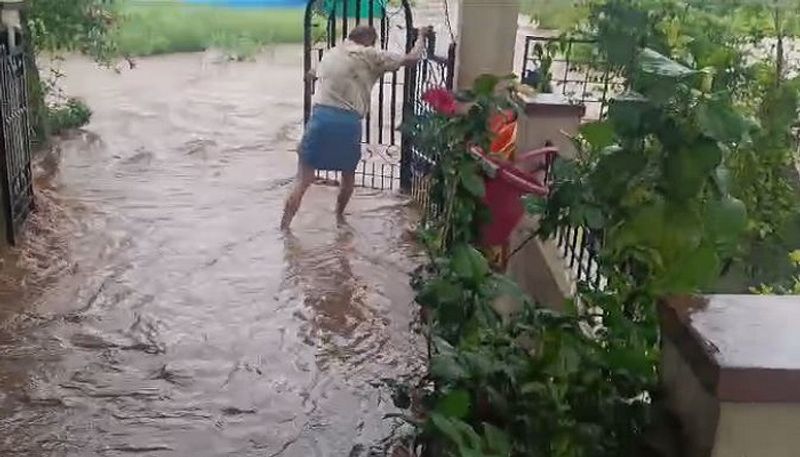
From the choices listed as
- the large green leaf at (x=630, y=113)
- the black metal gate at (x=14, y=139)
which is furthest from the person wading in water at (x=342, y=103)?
the large green leaf at (x=630, y=113)

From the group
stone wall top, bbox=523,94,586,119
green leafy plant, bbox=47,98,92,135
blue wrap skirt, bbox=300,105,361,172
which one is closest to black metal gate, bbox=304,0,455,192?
blue wrap skirt, bbox=300,105,361,172

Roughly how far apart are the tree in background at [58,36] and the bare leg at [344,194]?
2.59m

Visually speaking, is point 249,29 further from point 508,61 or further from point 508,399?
point 508,399

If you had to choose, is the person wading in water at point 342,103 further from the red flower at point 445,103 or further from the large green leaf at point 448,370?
the large green leaf at point 448,370

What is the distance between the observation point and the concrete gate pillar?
17.3ft

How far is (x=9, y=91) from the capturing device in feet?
17.1

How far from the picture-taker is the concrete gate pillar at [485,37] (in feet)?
17.3

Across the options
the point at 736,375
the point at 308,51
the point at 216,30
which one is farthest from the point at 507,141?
the point at 216,30

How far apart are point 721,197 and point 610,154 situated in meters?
0.19

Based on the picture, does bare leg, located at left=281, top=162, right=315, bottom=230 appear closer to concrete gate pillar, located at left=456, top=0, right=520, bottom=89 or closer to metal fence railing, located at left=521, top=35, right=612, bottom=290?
concrete gate pillar, located at left=456, top=0, right=520, bottom=89

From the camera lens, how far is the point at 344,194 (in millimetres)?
5750

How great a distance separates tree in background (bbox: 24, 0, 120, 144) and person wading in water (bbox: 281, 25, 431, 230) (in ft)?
8.07

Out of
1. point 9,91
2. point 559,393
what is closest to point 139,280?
point 9,91

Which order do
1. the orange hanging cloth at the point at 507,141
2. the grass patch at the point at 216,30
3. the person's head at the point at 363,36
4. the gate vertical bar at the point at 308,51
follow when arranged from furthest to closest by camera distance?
1. the grass patch at the point at 216,30
2. the gate vertical bar at the point at 308,51
3. the person's head at the point at 363,36
4. the orange hanging cloth at the point at 507,141
